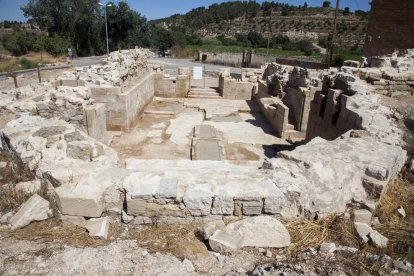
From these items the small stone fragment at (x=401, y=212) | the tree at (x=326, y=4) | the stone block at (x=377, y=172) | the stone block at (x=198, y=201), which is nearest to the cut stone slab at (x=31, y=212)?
the stone block at (x=198, y=201)

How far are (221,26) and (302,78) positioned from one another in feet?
212

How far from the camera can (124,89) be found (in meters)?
10.3

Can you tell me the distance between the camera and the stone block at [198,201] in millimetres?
3146

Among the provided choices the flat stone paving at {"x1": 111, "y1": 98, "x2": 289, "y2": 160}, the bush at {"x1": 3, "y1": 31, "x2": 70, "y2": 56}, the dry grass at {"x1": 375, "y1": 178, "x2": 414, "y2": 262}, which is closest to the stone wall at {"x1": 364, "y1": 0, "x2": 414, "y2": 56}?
the flat stone paving at {"x1": 111, "y1": 98, "x2": 289, "y2": 160}

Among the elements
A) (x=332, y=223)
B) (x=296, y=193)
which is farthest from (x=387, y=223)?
(x=296, y=193)

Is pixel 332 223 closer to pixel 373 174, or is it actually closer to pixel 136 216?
pixel 373 174

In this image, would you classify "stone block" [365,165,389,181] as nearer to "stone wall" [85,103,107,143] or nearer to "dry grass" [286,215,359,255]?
"dry grass" [286,215,359,255]

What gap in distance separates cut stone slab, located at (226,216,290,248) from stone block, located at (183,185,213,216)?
1.16ft

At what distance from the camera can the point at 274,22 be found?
6856 centimetres

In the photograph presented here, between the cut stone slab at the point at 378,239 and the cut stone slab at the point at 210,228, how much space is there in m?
1.47

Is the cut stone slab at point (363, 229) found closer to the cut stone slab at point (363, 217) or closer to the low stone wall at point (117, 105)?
the cut stone slab at point (363, 217)

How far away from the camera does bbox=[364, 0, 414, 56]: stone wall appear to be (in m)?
17.9

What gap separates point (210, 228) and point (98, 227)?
1.19m

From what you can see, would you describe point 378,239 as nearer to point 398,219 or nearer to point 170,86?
point 398,219
